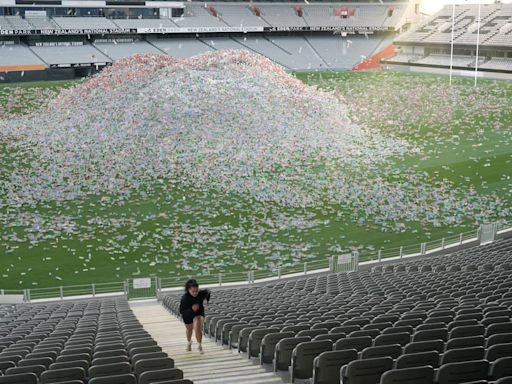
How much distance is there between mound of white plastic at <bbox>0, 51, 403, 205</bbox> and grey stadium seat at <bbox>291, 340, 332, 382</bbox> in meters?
20.9

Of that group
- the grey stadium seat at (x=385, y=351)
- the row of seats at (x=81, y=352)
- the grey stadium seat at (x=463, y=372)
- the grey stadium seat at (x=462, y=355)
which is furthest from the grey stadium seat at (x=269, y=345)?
the grey stadium seat at (x=463, y=372)

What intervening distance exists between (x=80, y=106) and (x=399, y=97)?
88.5 feet

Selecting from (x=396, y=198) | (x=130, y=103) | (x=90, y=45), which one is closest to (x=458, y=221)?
(x=396, y=198)

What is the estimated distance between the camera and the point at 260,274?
21.4 m

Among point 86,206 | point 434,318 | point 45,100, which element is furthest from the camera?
point 45,100

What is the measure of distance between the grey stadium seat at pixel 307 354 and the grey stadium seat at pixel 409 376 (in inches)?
78.7

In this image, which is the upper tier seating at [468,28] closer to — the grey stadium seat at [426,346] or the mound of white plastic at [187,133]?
the mound of white plastic at [187,133]

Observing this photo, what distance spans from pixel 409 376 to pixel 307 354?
211 cm

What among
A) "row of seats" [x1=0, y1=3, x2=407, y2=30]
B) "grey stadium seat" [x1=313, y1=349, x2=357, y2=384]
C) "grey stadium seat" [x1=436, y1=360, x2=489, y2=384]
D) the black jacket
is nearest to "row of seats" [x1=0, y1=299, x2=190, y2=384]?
the black jacket

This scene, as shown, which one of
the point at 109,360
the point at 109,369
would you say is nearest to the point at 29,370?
the point at 109,360

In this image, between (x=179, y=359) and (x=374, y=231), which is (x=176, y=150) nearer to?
(x=374, y=231)

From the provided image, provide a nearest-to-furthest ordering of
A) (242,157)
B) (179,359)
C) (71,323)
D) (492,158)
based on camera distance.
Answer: (179,359)
(71,323)
(242,157)
(492,158)

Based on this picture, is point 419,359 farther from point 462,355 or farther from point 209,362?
point 209,362

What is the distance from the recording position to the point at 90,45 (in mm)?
76812
